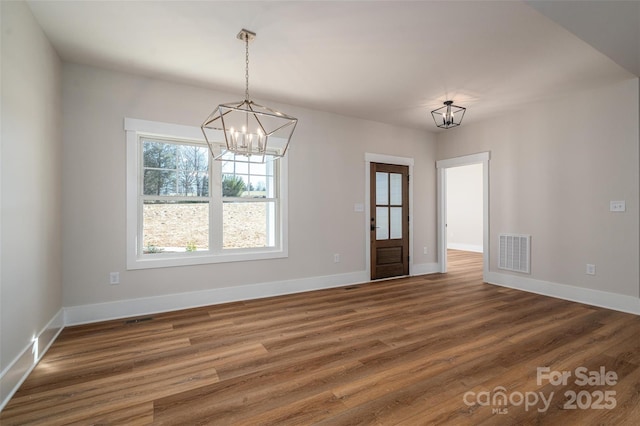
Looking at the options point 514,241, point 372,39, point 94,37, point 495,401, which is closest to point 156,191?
point 94,37

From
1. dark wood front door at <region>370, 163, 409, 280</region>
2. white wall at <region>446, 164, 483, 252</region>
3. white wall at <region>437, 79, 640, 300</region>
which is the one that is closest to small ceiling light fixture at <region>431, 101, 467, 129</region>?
white wall at <region>437, 79, 640, 300</region>

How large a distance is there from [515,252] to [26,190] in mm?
5800

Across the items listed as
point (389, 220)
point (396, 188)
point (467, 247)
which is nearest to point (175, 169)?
point (389, 220)

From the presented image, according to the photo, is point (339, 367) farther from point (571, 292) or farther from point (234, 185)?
point (571, 292)

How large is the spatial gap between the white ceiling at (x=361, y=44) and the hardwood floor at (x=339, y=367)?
271cm

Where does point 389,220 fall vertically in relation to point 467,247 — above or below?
above

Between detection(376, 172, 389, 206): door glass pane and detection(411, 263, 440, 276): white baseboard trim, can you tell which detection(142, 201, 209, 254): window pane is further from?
detection(411, 263, 440, 276): white baseboard trim

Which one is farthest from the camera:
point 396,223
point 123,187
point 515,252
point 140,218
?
point 396,223

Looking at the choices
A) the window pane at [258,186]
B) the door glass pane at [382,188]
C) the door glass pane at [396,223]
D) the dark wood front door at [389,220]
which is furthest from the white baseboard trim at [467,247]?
the window pane at [258,186]

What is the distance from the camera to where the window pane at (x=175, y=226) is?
362 cm

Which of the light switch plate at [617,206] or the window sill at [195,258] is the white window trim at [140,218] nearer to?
the window sill at [195,258]

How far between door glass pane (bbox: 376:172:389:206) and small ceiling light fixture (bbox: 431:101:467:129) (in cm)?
123

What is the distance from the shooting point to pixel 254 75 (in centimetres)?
345

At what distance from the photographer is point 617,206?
3.64 metres
